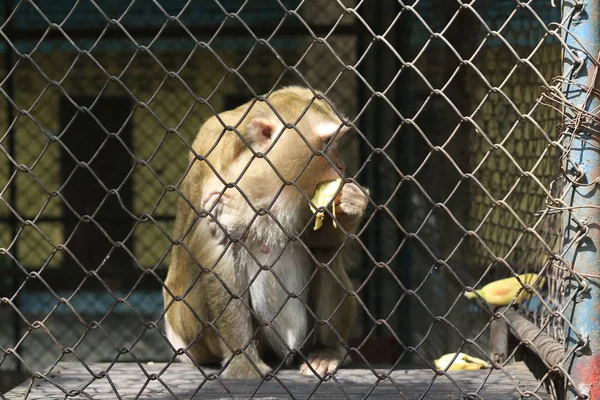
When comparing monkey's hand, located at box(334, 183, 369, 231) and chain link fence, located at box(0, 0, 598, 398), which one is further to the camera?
monkey's hand, located at box(334, 183, 369, 231)

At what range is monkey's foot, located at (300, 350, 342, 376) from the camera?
410 centimetres

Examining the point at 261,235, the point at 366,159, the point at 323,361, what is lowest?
the point at 323,361

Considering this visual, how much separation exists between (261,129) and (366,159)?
54 centimetres

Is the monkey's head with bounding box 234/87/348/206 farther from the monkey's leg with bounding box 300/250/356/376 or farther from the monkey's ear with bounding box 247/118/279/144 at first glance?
the monkey's leg with bounding box 300/250/356/376

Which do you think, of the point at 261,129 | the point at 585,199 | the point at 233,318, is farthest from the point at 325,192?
the point at 585,199

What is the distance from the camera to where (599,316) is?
9.21 feet

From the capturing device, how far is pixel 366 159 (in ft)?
12.5

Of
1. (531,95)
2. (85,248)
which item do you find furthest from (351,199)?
(85,248)

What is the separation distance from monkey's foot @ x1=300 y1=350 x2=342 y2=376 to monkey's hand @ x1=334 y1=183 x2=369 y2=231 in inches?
29.2

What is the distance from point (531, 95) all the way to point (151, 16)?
14.4 feet

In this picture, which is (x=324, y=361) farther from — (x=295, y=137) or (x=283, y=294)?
(x=295, y=137)

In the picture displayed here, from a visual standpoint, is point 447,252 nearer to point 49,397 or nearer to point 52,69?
point 49,397

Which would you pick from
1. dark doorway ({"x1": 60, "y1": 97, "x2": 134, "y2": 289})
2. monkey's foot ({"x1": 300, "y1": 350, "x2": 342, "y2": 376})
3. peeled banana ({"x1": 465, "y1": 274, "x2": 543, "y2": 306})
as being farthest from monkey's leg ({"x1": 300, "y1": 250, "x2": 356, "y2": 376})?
dark doorway ({"x1": 60, "y1": 97, "x2": 134, "y2": 289})

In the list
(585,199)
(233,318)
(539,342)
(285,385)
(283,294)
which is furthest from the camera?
(283,294)
